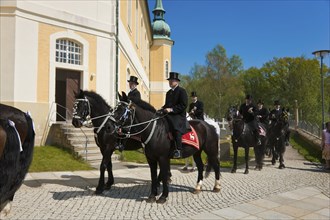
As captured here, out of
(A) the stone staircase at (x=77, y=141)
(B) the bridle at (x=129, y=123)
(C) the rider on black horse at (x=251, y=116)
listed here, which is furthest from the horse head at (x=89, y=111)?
(C) the rider on black horse at (x=251, y=116)

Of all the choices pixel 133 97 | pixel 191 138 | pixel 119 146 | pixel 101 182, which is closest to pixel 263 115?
pixel 191 138

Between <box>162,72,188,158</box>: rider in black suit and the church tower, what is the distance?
30.4m

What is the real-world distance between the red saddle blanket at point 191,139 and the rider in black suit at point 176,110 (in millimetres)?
252

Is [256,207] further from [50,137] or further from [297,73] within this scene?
[297,73]

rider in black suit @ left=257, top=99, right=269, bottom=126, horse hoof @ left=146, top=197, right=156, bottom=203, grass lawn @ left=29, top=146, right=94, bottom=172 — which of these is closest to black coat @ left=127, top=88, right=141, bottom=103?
horse hoof @ left=146, top=197, right=156, bottom=203

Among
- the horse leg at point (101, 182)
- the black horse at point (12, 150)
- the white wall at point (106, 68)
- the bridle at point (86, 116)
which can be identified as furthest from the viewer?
the white wall at point (106, 68)

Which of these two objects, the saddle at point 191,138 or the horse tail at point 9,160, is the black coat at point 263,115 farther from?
the horse tail at point 9,160

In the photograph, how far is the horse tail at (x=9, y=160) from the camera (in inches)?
103

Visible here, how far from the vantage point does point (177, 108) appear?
6699 mm

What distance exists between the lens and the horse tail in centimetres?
261

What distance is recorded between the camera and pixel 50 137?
13352 mm

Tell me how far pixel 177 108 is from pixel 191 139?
0.89 metres

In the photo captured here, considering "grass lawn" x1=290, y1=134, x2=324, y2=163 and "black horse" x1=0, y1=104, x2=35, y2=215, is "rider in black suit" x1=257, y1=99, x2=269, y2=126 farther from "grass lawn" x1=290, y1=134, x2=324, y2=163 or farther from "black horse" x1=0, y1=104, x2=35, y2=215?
"black horse" x1=0, y1=104, x2=35, y2=215

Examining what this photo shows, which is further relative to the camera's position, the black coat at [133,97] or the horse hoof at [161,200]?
the black coat at [133,97]
